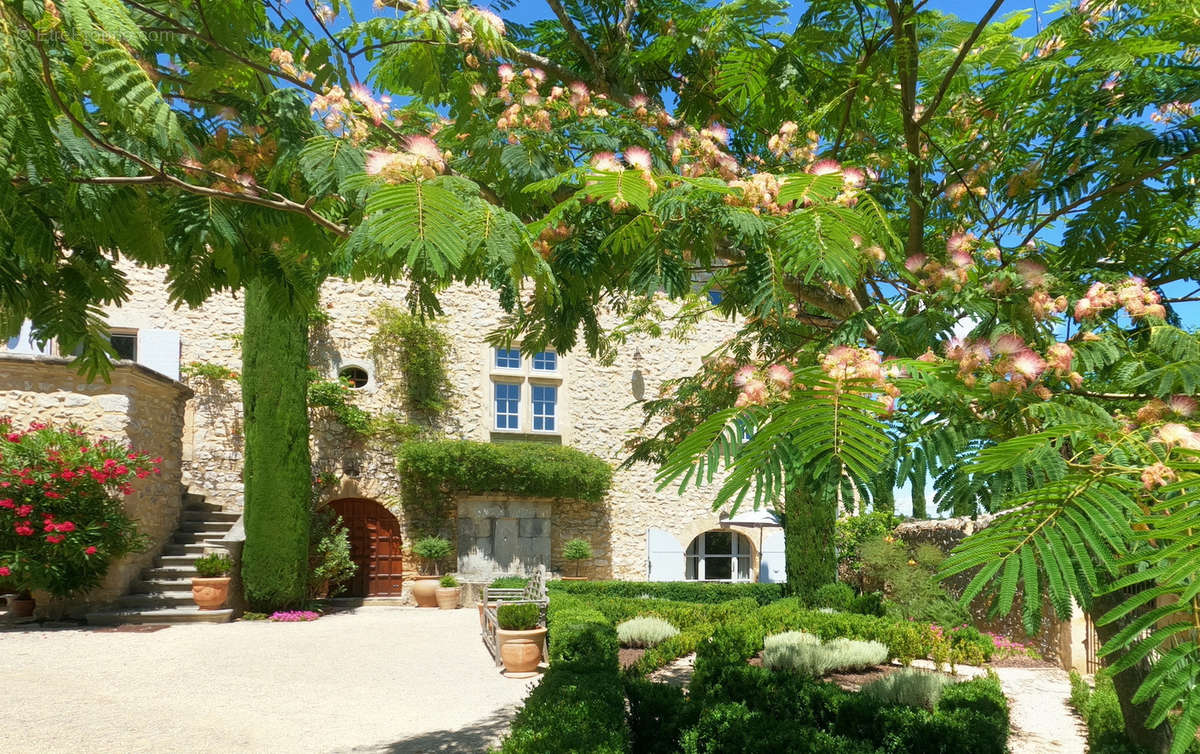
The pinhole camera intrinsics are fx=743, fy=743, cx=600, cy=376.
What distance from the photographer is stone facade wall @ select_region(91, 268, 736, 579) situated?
13992 millimetres

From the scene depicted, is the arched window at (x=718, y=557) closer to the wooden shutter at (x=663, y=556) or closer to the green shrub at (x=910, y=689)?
the wooden shutter at (x=663, y=556)

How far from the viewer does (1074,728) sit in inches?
254

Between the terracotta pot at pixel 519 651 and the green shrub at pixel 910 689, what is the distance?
3470mm

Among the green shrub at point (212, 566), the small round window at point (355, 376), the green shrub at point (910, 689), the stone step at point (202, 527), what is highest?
the small round window at point (355, 376)

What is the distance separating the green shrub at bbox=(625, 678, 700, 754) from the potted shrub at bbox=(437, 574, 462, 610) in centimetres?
939

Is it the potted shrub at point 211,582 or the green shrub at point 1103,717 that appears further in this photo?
the potted shrub at point 211,582

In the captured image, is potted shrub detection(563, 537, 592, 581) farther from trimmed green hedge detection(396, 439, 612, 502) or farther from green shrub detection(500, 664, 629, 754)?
green shrub detection(500, 664, 629, 754)

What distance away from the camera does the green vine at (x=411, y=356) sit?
605 inches

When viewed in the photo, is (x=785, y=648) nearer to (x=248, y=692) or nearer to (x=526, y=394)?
(x=248, y=692)

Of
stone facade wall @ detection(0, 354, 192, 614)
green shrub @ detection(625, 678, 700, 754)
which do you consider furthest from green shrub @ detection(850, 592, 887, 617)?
stone facade wall @ detection(0, 354, 192, 614)

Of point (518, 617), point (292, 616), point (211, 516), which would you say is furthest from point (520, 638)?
point (211, 516)

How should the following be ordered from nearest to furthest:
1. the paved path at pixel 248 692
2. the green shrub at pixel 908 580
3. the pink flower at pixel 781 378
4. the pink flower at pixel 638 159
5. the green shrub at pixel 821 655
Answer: the pink flower at pixel 781 378 → the pink flower at pixel 638 159 → the paved path at pixel 248 692 → the green shrub at pixel 821 655 → the green shrub at pixel 908 580

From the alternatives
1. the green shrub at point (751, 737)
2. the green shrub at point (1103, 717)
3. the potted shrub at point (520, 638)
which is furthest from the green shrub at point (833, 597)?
the green shrub at point (751, 737)

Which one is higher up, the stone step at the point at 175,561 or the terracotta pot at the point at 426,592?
the stone step at the point at 175,561
